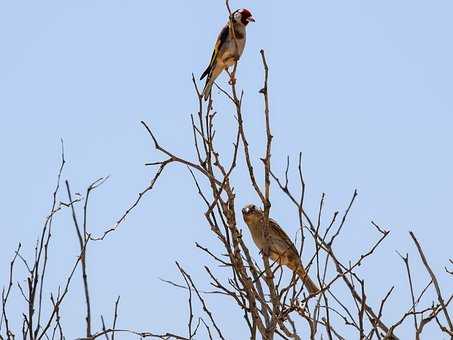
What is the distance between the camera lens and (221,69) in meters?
9.13

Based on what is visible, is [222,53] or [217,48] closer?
[222,53]

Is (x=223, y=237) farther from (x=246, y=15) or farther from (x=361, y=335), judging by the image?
(x=246, y=15)

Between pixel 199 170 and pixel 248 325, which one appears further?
pixel 199 170

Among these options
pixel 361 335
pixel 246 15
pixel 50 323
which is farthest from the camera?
pixel 246 15

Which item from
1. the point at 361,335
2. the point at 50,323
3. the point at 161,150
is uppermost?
the point at 161,150

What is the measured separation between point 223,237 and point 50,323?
81 cm

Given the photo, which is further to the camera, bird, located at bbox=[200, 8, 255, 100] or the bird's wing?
the bird's wing

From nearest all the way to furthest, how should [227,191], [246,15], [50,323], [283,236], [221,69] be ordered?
[50,323] → [227,191] → [283,236] → [221,69] → [246,15]

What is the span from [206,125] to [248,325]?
1.06m

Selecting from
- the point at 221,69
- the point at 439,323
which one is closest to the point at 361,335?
the point at 439,323

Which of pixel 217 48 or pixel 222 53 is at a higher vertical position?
pixel 217 48

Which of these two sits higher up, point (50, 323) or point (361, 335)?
point (50, 323)

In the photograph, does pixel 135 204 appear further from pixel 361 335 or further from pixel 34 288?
pixel 361 335

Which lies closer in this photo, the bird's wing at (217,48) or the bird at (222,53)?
the bird at (222,53)
